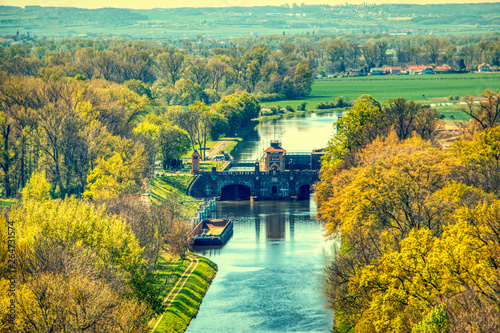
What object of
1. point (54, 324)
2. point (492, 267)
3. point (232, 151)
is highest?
point (492, 267)

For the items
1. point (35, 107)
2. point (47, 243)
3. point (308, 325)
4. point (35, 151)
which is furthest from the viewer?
point (35, 107)

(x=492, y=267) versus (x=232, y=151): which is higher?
(x=492, y=267)

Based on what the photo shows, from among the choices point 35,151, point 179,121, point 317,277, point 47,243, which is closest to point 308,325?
point 317,277

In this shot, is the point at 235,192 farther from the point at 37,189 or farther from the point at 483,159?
the point at 483,159

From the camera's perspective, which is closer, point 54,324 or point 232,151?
point 54,324

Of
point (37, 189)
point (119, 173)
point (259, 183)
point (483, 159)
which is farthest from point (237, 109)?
point (483, 159)

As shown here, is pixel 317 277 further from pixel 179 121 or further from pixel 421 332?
pixel 179 121

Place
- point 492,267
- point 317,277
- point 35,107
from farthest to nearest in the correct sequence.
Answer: point 35,107 < point 317,277 < point 492,267
